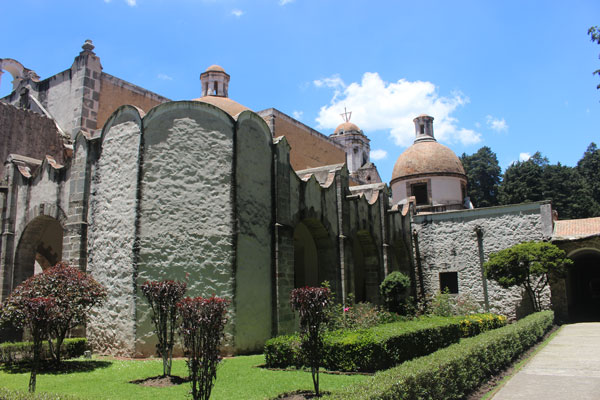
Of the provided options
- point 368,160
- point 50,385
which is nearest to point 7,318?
point 50,385

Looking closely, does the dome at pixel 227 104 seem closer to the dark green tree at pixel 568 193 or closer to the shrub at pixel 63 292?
the shrub at pixel 63 292

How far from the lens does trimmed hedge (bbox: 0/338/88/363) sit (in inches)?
447

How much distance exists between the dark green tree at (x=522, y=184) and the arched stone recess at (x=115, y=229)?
4192cm

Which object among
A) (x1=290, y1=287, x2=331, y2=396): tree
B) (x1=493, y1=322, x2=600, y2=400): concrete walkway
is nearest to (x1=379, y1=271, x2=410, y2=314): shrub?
(x1=493, y1=322, x2=600, y2=400): concrete walkway

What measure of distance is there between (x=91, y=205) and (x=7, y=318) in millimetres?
3946

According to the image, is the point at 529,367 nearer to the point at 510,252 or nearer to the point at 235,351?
the point at 235,351

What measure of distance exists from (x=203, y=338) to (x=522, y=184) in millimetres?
46812

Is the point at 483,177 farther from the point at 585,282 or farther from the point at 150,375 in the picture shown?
the point at 150,375

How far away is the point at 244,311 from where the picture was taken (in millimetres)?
12750

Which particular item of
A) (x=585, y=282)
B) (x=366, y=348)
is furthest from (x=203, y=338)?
(x=585, y=282)

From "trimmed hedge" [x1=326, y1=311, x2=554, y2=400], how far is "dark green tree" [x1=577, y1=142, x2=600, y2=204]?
4436 cm

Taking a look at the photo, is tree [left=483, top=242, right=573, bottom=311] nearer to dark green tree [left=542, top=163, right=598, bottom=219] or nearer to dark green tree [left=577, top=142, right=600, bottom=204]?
dark green tree [left=542, top=163, right=598, bottom=219]

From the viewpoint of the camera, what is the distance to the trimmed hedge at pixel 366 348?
389 inches

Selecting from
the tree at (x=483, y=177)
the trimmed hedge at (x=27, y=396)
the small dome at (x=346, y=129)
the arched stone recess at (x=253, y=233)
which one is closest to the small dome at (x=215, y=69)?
the arched stone recess at (x=253, y=233)
